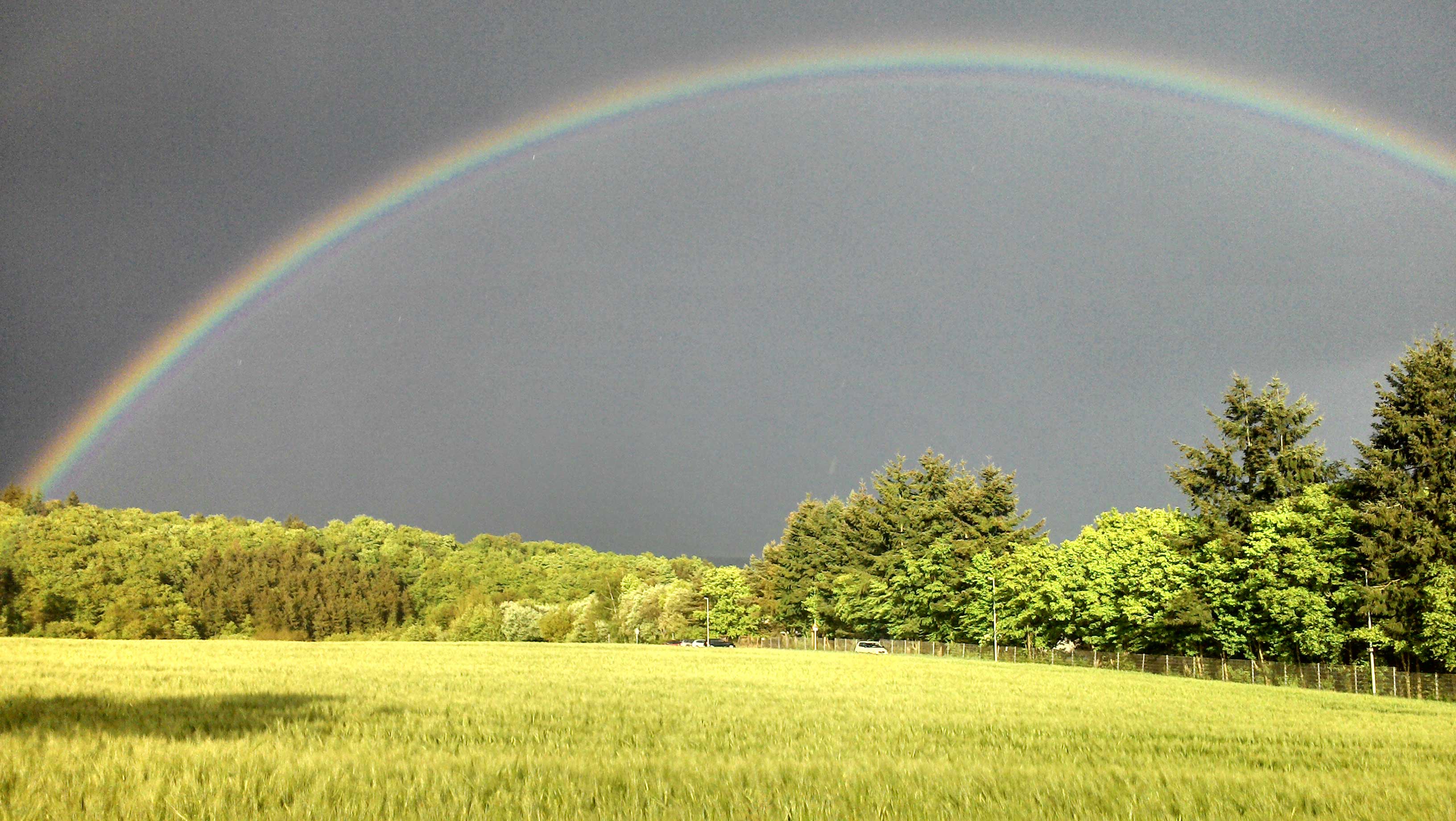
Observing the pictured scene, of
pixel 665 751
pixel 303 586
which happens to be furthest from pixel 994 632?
pixel 303 586

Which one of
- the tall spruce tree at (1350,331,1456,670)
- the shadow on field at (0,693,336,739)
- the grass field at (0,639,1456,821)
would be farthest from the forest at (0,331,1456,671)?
the shadow on field at (0,693,336,739)

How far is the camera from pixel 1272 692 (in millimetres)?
44781

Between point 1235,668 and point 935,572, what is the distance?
1407 inches

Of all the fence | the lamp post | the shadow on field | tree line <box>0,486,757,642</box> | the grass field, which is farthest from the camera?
tree line <box>0,486,757,642</box>

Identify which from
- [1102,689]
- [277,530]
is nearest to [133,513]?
[277,530]

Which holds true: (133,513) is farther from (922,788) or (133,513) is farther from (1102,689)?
(922,788)

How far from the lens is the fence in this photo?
52875mm

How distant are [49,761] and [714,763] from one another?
7.65m

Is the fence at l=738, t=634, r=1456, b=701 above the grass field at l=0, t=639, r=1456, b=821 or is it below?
below

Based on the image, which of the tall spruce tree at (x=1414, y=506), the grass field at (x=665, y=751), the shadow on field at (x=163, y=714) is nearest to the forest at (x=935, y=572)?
the tall spruce tree at (x=1414, y=506)

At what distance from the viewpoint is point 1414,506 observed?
56375mm

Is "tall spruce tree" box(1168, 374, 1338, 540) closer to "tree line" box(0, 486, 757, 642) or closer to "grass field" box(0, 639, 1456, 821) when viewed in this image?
"grass field" box(0, 639, 1456, 821)

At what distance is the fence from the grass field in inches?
936

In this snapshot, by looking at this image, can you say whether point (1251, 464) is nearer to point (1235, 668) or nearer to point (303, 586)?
point (1235, 668)
